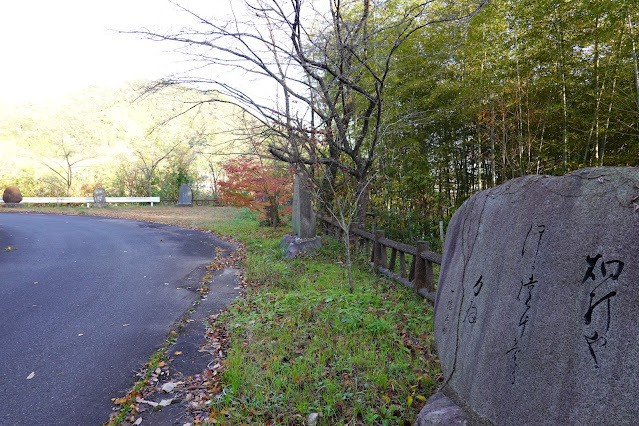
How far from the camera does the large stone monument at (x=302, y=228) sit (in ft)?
24.6

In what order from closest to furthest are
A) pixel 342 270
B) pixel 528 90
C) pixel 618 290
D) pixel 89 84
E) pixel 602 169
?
pixel 618 290, pixel 602 169, pixel 342 270, pixel 528 90, pixel 89 84

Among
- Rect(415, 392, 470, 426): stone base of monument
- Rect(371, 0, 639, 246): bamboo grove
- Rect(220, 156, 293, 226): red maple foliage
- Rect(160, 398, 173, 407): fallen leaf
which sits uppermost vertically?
Rect(371, 0, 639, 246): bamboo grove

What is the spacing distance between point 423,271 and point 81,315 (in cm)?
441

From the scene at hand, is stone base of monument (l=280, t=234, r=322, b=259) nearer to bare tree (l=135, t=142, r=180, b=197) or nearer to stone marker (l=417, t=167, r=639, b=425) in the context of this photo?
stone marker (l=417, t=167, r=639, b=425)

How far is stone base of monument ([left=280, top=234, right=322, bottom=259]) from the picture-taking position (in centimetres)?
741

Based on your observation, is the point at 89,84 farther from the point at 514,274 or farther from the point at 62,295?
the point at 514,274

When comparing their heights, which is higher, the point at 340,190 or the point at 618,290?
the point at 340,190

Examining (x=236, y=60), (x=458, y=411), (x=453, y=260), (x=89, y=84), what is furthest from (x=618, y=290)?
(x=89, y=84)

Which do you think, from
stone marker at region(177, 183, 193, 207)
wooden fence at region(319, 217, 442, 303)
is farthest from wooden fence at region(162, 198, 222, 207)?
wooden fence at region(319, 217, 442, 303)

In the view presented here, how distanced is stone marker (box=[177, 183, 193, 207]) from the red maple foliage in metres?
11.8

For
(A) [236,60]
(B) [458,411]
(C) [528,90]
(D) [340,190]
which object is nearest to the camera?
(B) [458,411]

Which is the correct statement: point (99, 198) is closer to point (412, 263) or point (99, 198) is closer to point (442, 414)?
point (412, 263)

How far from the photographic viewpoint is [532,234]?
1.79m

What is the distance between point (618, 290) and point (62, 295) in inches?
247
